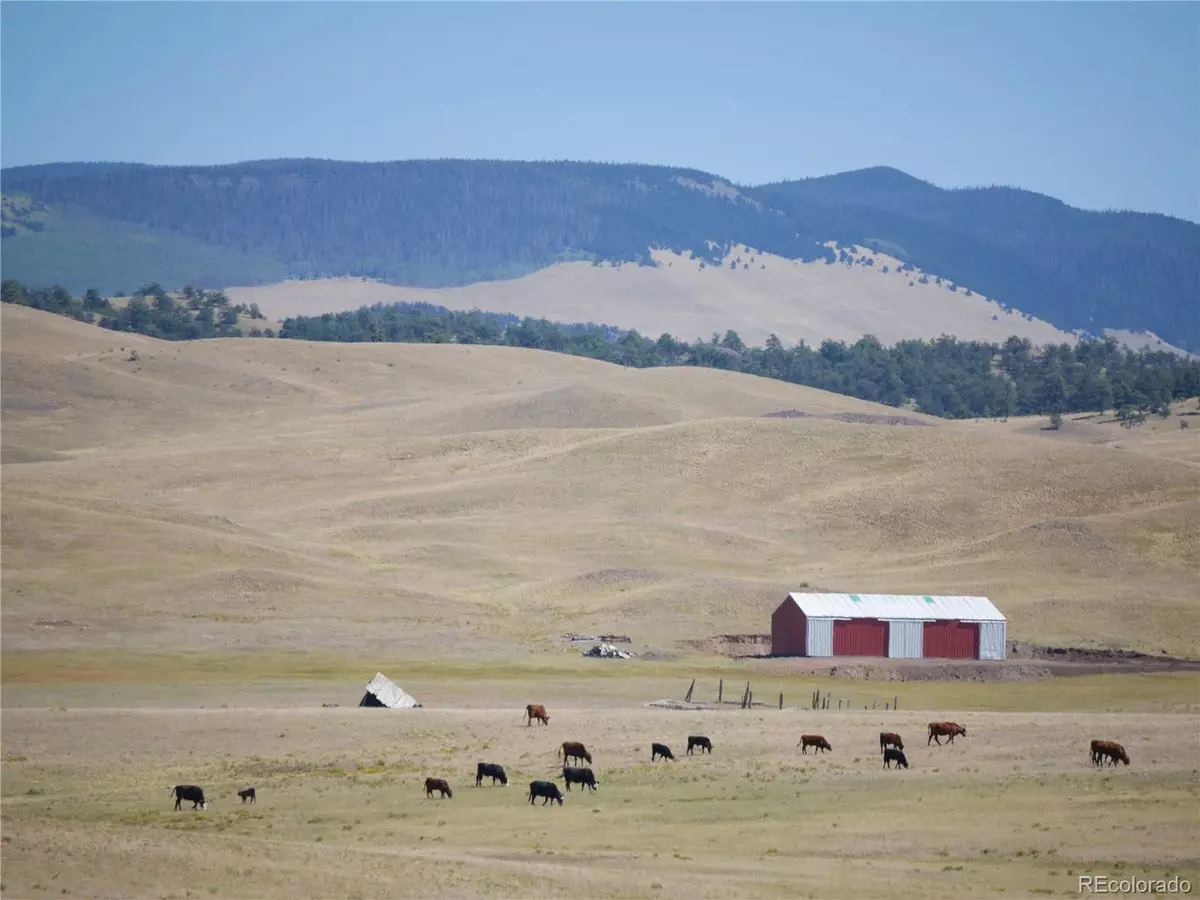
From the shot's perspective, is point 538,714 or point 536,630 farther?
point 536,630

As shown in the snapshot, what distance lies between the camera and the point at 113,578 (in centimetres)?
7738

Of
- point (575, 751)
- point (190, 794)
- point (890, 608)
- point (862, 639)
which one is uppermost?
point (890, 608)

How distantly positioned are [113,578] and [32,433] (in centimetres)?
7347

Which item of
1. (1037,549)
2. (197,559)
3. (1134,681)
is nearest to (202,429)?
(197,559)

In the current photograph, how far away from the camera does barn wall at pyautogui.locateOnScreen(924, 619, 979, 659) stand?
7519 cm

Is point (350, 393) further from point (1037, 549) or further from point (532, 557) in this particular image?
point (1037, 549)

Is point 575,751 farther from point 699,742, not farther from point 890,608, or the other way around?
point 890,608

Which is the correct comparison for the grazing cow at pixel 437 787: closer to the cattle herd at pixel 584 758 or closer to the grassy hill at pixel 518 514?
the cattle herd at pixel 584 758

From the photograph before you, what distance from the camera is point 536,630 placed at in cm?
7800

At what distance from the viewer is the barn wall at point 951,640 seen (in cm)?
7519

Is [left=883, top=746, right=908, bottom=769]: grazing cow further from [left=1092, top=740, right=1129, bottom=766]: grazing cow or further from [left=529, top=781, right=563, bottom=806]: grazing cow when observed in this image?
[left=529, top=781, right=563, bottom=806]: grazing cow

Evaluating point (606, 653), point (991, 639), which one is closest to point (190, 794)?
point (606, 653)

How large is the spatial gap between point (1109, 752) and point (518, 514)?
239 feet

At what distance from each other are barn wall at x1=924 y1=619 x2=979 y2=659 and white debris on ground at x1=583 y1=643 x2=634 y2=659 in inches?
531
